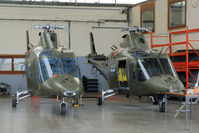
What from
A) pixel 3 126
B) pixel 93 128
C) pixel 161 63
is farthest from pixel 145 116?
pixel 3 126

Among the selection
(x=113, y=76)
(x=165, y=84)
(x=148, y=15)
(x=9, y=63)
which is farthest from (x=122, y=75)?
(x=9, y=63)

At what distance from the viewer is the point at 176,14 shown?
1898 centimetres

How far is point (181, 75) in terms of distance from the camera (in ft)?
60.4

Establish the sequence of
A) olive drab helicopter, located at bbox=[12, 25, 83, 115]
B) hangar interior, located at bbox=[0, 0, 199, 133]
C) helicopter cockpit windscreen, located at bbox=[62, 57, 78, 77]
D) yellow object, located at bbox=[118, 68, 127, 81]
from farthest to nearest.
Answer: hangar interior, located at bbox=[0, 0, 199, 133] → yellow object, located at bbox=[118, 68, 127, 81] → helicopter cockpit windscreen, located at bbox=[62, 57, 78, 77] → olive drab helicopter, located at bbox=[12, 25, 83, 115]

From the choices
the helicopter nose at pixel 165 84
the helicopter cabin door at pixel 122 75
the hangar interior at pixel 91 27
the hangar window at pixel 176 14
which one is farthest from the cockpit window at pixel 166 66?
the hangar window at pixel 176 14

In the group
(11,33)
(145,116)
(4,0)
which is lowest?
(145,116)

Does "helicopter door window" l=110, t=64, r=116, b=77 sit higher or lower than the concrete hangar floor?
higher

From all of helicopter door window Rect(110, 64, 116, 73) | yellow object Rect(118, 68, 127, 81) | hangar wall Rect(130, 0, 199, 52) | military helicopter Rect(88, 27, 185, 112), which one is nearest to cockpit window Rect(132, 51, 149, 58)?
military helicopter Rect(88, 27, 185, 112)

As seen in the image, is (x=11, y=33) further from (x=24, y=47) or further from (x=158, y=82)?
(x=158, y=82)

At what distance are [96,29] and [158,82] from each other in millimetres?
11662

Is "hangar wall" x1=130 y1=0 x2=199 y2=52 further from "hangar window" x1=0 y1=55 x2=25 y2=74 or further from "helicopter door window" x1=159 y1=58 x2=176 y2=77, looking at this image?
"hangar window" x1=0 y1=55 x2=25 y2=74

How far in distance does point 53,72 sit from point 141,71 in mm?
3325

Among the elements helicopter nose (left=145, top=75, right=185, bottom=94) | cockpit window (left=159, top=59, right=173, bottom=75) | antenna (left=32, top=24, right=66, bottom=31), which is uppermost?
antenna (left=32, top=24, right=66, bottom=31)

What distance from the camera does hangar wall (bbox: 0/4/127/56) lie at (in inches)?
886
